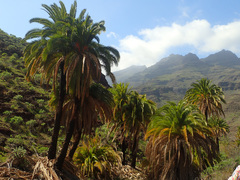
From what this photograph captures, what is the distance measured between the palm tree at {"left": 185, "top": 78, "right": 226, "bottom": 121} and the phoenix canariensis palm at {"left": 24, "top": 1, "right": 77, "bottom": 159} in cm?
1801

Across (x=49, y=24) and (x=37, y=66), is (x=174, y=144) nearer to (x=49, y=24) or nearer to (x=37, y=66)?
(x=37, y=66)

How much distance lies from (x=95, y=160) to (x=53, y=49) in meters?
7.75

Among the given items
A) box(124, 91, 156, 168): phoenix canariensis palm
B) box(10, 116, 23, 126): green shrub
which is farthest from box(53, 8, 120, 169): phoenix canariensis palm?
box(10, 116, 23, 126): green shrub

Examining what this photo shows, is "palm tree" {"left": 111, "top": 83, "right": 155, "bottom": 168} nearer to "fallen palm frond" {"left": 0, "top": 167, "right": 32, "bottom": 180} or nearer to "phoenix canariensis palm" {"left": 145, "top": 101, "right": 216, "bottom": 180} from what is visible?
"phoenix canariensis palm" {"left": 145, "top": 101, "right": 216, "bottom": 180}

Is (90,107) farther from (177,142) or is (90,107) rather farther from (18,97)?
(18,97)

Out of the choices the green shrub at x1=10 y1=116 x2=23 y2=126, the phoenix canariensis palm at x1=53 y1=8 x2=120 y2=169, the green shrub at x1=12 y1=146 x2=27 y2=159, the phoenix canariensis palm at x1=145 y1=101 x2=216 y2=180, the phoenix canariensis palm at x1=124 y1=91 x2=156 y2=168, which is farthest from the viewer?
the green shrub at x1=10 y1=116 x2=23 y2=126

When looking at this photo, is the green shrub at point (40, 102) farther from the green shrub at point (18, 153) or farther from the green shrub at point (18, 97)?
the green shrub at point (18, 153)

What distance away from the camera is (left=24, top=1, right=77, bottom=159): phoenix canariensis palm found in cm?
1091

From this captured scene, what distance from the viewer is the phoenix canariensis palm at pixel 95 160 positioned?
12.6 metres

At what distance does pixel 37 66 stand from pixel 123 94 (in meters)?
8.92

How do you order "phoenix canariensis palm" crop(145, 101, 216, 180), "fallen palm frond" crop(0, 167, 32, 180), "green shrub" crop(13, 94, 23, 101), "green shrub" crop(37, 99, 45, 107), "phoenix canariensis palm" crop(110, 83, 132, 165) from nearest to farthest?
"fallen palm frond" crop(0, 167, 32, 180) < "phoenix canariensis palm" crop(145, 101, 216, 180) < "phoenix canariensis palm" crop(110, 83, 132, 165) < "green shrub" crop(13, 94, 23, 101) < "green shrub" crop(37, 99, 45, 107)

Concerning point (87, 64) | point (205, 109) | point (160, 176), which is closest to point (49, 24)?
point (87, 64)

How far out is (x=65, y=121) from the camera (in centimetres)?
1420

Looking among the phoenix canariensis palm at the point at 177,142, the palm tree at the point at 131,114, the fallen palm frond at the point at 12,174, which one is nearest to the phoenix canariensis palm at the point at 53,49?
the fallen palm frond at the point at 12,174
